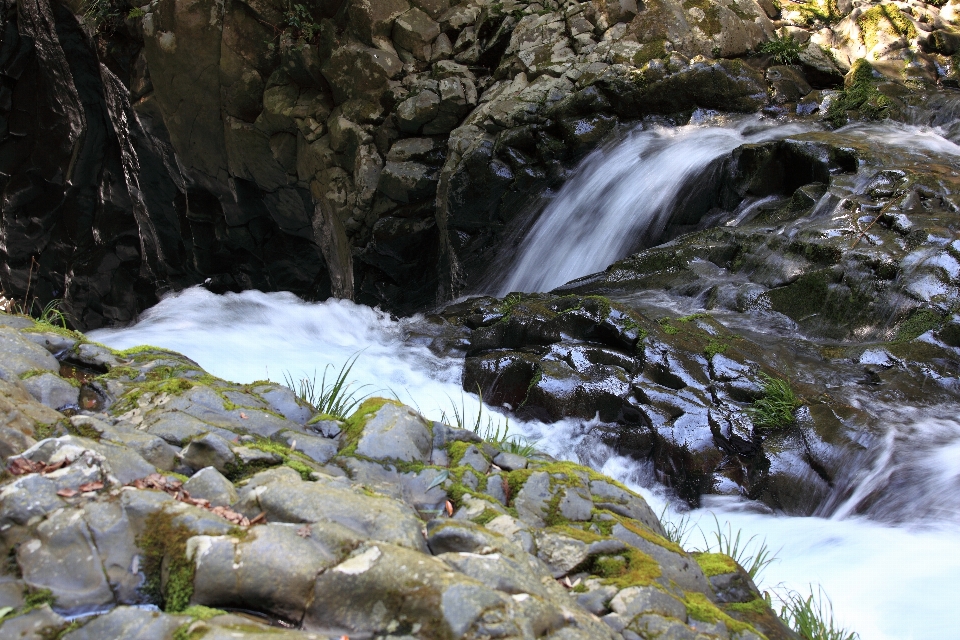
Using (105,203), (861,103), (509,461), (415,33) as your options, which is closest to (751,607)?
(509,461)

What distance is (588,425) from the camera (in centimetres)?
481

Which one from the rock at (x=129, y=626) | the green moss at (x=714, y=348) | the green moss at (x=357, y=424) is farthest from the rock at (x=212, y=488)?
the green moss at (x=714, y=348)

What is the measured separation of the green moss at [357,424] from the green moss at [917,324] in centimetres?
408

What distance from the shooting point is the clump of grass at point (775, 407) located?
4.47 meters

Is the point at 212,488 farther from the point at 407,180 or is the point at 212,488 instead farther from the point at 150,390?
the point at 407,180

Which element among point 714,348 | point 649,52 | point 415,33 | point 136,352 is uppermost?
point 415,33

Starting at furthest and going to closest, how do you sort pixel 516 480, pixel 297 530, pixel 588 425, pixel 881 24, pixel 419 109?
1. pixel 419 109
2. pixel 881 24
3. pixel 588 425
4. pixel 516 480
5. pixel 297 530

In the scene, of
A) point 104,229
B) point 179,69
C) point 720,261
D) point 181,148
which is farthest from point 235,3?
point 720,261

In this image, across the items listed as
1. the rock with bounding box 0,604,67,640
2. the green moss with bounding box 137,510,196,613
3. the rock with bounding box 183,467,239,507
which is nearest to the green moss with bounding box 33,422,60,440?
the rock with bounding box 183,467,239,507

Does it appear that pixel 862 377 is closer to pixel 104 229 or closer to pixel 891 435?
pixel 891 435

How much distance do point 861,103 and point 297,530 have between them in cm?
899

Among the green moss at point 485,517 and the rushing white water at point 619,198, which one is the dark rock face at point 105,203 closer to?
the rushing white water at point 619,198

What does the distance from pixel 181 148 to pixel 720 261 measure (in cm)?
1017

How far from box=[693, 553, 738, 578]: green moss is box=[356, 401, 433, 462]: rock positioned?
4.02 feet
